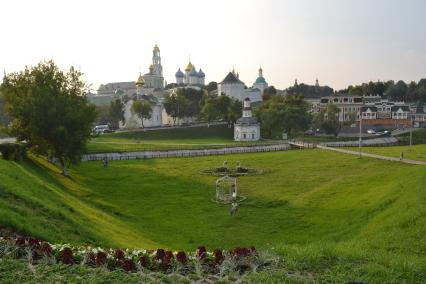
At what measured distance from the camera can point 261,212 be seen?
25.4 meters

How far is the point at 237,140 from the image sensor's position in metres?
81.4

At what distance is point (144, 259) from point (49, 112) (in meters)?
26.4

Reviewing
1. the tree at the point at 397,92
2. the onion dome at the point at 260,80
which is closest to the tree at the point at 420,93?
the tree at the point at 397,92

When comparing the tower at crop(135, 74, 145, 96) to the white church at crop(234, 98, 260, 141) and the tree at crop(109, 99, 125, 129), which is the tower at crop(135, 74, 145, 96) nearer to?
the tree at crop(109, 99, 125, 129)

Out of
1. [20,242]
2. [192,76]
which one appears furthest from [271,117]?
[192,76]

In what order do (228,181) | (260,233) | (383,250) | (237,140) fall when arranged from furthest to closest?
(237,140), (228,181), (260,233), (383,250)

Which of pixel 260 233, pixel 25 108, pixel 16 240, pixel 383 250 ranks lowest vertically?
pixel 260 233

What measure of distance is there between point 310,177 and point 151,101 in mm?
66948

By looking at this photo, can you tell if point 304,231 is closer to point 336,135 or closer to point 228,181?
point 228,181

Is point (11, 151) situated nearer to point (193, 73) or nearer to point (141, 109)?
point (141, 109)

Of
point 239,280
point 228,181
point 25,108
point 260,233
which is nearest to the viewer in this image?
point 239,280

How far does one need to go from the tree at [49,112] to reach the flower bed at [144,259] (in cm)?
2426

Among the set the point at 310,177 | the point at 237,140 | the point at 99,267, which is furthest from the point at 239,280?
the point at 237,140

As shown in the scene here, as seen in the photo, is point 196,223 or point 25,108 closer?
point 196,223
